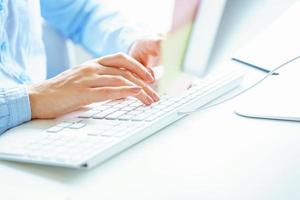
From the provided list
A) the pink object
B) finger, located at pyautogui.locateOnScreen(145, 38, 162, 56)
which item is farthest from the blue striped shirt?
the pink object

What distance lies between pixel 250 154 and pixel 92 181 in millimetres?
171

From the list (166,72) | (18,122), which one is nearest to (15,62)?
(18,122)

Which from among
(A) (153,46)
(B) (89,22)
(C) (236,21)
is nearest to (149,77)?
(A) (153,46)

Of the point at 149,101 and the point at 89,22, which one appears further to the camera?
the point at 89,22

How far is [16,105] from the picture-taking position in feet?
1.84

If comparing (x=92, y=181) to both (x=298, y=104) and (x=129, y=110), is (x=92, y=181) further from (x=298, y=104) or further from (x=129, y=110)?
(x=298, y=104)

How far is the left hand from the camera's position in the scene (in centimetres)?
75

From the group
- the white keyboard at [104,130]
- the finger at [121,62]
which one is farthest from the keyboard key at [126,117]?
the finger at [121,62]

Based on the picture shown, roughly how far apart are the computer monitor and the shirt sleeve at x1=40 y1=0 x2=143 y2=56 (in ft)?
1.06

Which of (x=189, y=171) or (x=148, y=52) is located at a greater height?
(x=148, y=52)

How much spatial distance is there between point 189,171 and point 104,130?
113 mm

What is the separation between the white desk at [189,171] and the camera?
0.40 metres

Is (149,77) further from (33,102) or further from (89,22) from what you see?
(89,22)

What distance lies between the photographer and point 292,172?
0.44 metres
